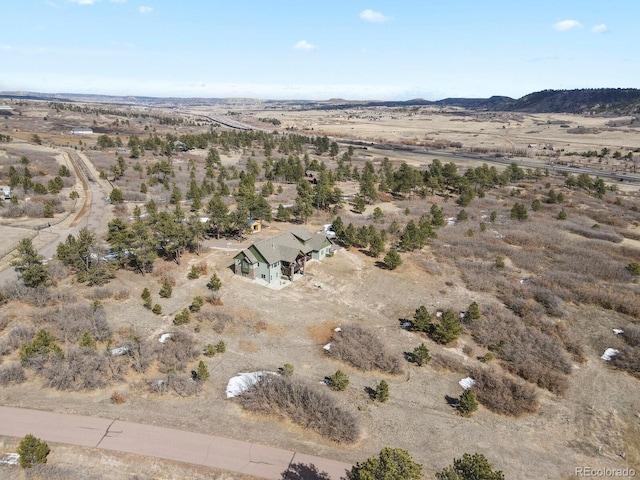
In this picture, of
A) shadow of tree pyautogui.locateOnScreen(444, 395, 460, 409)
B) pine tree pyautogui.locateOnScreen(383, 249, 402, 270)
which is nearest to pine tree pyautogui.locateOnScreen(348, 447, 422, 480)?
shadow of tree pyautogui.locateOnScreen(444, 395, 460, 409)

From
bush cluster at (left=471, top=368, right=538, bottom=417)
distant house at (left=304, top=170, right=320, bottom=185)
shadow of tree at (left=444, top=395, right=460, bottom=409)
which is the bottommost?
shadow of tree at (left=444, top=395, right=460, bottom=409)

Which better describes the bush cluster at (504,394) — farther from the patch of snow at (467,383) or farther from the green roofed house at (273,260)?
the green roofed house at (273,260)

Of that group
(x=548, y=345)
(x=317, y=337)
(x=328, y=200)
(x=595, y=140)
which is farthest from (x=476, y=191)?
(x=595, y=140)

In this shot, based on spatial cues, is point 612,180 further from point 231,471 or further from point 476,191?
point 231,471

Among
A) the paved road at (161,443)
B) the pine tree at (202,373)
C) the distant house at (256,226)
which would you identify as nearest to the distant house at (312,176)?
the distant house at (256,226)

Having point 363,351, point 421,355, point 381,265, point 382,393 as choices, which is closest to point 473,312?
point 421,355

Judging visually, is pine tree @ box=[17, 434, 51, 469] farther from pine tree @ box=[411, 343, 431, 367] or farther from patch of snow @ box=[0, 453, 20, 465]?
pine tree @ box=[411, 343, 431, 367]

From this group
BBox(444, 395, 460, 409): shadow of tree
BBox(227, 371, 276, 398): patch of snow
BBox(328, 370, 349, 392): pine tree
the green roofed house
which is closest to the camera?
BBox(227, 371, 276, 398): patch of snow
